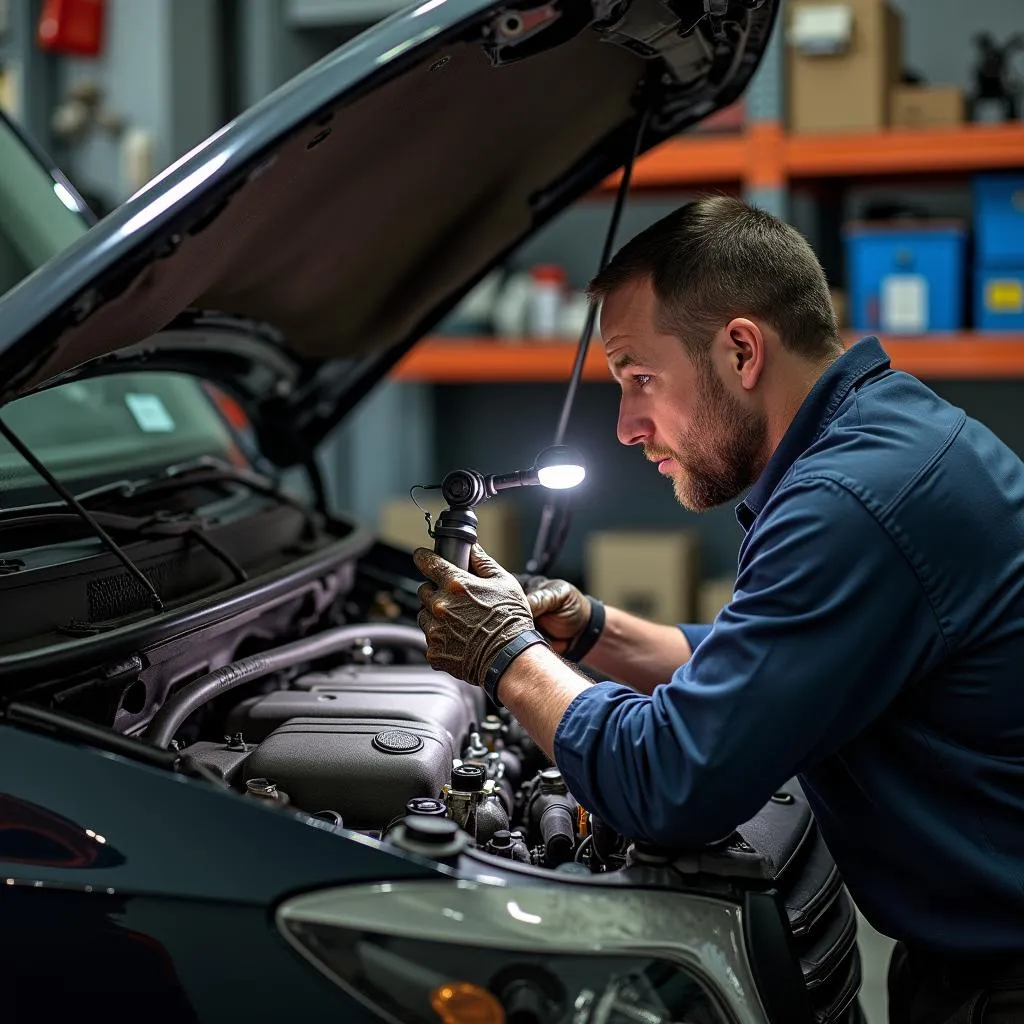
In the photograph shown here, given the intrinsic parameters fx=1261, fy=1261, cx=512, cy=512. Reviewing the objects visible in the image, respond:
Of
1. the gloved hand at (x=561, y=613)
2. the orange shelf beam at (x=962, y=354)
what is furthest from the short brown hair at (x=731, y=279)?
the orange shelf beam at (x=962, y=354)

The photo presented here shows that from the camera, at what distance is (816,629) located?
4.19 ft

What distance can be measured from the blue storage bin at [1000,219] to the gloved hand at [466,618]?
10.9ft

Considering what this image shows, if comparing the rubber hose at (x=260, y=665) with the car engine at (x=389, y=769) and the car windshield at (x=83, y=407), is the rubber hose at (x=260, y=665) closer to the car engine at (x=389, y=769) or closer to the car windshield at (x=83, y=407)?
the car engine at (x=389, y=769)

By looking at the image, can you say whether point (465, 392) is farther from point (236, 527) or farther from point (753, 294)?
point (753, 294)

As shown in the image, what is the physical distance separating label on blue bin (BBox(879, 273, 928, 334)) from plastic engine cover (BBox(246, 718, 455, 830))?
3.29 metres

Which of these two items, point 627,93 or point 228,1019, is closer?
point 228,1019

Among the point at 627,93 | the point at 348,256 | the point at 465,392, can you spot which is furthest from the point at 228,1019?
the point at 465,392

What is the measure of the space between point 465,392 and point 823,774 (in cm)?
443

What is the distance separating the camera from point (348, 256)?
6.95ft

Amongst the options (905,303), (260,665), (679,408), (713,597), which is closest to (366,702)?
(260,665)

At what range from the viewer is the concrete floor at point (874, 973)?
2580 mm

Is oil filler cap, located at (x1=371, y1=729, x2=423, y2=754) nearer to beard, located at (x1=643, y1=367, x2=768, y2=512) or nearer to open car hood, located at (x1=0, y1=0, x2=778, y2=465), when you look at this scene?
beard, located at (x1=643, y1=367, x2=768, y2=512)

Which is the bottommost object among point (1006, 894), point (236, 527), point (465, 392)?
point (465, 392)

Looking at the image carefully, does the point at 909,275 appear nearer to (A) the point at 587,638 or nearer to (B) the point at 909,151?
(B) the point at 909,151
